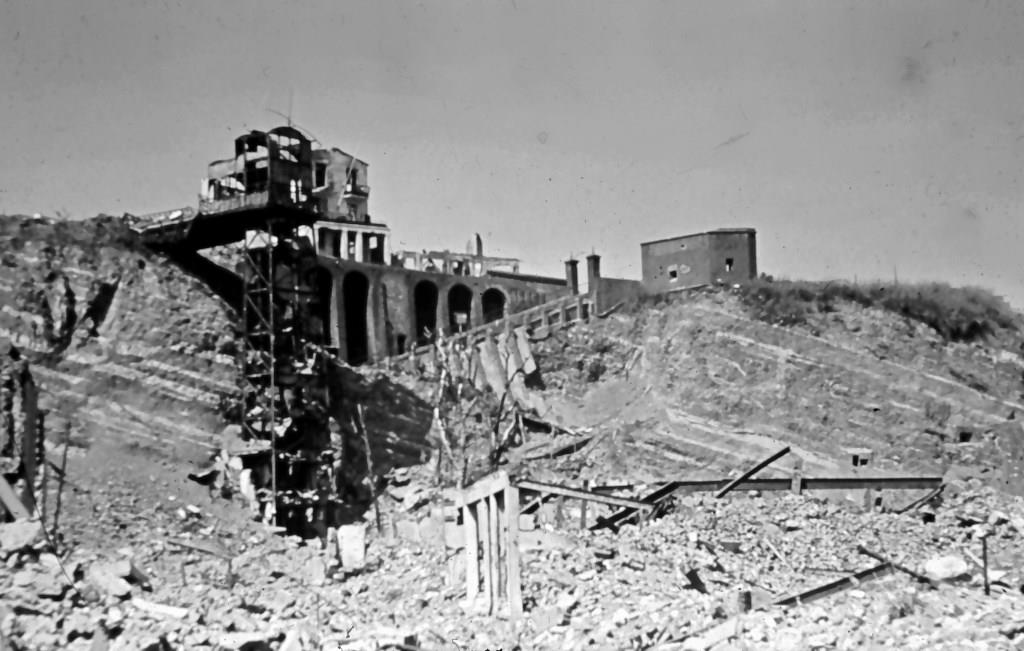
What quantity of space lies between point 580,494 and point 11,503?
9742 millimetres

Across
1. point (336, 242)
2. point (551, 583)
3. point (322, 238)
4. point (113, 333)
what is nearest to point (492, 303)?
point (336, 242)

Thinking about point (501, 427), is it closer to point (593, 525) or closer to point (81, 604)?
point (593, 525)

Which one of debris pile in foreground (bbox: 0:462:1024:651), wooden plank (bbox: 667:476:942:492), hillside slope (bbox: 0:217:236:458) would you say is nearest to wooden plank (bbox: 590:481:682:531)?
wooden plank (bbox: 667:476:942:492)

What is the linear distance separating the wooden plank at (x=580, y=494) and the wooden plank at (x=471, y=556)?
3.55 m

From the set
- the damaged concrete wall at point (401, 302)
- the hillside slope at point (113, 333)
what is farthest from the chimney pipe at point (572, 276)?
the hillside slope at point (113, 333)

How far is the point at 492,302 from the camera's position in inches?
1833

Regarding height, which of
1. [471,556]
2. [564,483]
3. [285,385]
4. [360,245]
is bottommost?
[564,483]

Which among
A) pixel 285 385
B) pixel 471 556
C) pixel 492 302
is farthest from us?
pixel 492 302

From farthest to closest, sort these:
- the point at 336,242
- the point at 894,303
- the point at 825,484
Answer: the point at 336,242
the point at 894,303
the point at 825,484

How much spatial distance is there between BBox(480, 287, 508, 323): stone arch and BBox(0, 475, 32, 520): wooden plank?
2416 centimetres

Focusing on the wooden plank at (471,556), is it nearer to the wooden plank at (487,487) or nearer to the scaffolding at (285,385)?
the wooden plank at (487,487)

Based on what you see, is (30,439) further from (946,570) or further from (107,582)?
(946,570)

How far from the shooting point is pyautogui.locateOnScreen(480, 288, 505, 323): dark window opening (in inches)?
1812

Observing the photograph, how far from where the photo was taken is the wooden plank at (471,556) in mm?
19125
